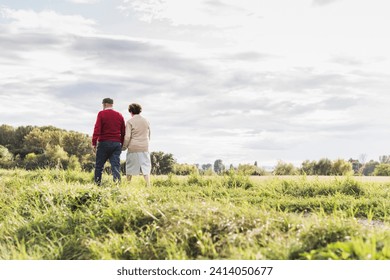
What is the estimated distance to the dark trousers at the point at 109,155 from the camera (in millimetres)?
12891

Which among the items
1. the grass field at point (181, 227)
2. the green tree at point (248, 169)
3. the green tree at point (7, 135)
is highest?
the green tree at point (7, 135)

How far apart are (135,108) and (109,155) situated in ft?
4.62

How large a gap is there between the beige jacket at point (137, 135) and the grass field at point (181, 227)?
2916 mm

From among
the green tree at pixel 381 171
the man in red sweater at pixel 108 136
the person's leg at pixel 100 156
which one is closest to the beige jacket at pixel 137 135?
the man in red sweater at pixel 108 136

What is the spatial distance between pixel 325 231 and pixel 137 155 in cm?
805

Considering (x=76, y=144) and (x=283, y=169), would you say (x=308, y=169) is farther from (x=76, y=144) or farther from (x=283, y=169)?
(x=76, y=144)

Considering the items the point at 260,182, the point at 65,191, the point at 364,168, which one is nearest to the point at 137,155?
the point at 260,182

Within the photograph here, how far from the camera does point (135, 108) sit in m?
13.4

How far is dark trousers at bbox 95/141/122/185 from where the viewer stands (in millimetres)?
12891

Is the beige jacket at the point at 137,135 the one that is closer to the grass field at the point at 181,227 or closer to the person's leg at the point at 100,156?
the person's leg at the point at 100,156

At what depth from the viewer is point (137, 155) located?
13.4 m

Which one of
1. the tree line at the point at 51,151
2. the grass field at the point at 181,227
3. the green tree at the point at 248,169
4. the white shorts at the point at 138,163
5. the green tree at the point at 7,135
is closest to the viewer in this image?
the grass field at the point at 181,227
